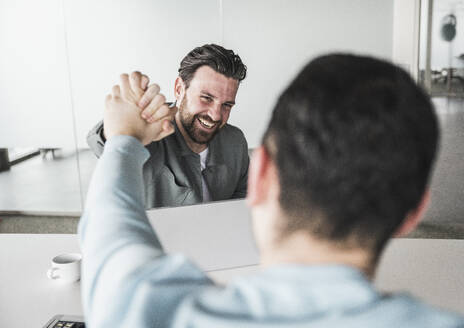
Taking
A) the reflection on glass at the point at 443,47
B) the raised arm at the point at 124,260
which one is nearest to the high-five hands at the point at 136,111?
the raised arm at the point at 124,260

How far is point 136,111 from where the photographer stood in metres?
0.77

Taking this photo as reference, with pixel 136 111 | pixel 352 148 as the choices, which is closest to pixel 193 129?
pixel 136 111

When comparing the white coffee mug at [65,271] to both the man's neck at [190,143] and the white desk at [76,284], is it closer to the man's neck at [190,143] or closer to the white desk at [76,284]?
the white desk at [76,284]

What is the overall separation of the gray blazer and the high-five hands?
1103 mm

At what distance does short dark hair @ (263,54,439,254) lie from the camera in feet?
1.54

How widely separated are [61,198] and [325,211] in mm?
4058

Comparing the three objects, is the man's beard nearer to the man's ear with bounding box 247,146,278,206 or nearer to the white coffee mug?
the white coffee mug

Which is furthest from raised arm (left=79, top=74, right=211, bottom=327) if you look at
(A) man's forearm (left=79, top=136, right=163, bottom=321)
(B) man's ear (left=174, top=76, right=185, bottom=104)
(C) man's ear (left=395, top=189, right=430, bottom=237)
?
(B) man's ear (left=174, top=76, right=185, bottom=104)

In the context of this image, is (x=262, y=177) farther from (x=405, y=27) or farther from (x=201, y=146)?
(x=405, y=27)

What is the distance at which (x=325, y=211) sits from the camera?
0.49 meters

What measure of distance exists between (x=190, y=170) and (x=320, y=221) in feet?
5.69

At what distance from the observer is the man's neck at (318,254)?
0.50 meters

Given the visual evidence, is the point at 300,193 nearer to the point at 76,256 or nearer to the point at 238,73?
the point at 76,256

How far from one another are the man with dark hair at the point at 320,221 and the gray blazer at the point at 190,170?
1422 millimetres
